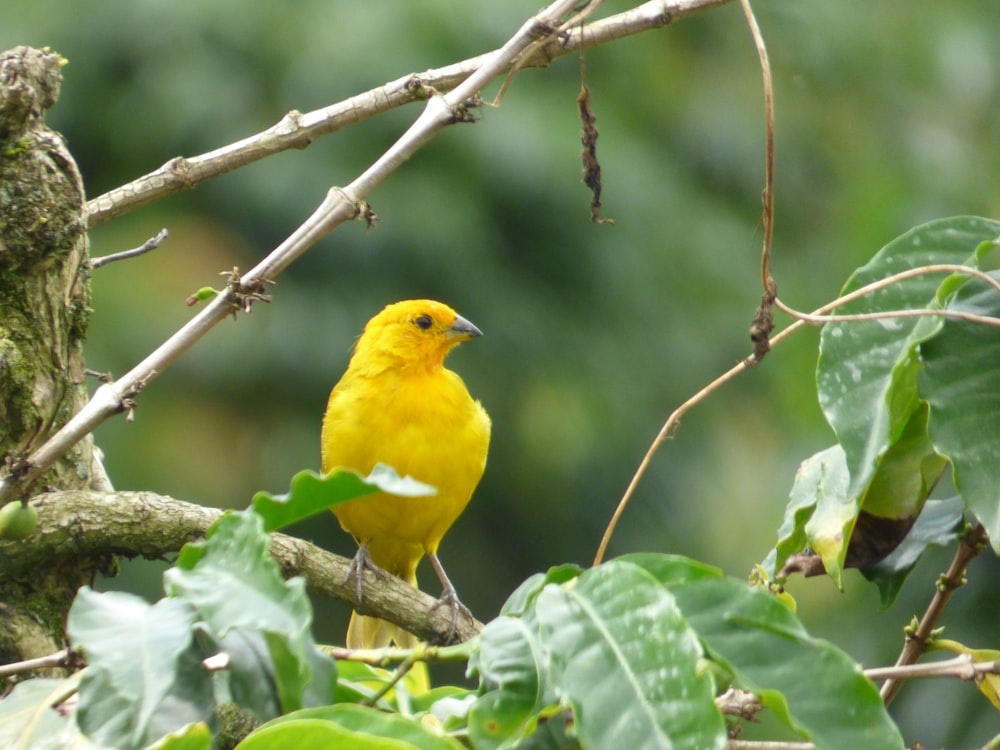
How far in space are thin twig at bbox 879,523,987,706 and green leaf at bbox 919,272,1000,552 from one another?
0.31m

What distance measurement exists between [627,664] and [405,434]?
2.96 meters

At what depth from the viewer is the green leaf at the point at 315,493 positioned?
63.5 inches

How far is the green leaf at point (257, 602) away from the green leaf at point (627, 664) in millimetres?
288

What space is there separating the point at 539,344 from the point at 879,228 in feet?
8.16

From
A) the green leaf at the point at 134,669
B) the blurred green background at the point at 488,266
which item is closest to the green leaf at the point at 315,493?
the green leaf at the point at 134,669

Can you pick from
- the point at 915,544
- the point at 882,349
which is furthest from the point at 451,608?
the point at 882,349

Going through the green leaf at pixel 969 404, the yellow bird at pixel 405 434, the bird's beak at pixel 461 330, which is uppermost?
the green leaf at pixel 969 404

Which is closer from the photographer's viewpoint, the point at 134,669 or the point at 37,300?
the point at 134,669

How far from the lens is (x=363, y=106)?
2.76 metres

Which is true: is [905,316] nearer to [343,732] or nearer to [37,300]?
[343,732]

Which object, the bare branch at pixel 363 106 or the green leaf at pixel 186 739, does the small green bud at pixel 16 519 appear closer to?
the bare branch at pixel 363 106

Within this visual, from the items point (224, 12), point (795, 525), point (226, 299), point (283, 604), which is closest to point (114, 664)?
A: point (283, 604)

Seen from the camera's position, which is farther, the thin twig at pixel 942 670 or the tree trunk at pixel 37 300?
the tree trunk at pixel 37 300

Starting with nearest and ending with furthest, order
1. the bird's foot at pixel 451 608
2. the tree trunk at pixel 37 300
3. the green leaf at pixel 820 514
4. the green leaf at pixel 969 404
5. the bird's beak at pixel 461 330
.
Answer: the green leaf at pixel 969 404 → the green leaf at pixel 820 514 → the tree trunk at pixel 37 300 → the bird's foot at pixel 451 608 → the bird's beak at pixel 461 330
